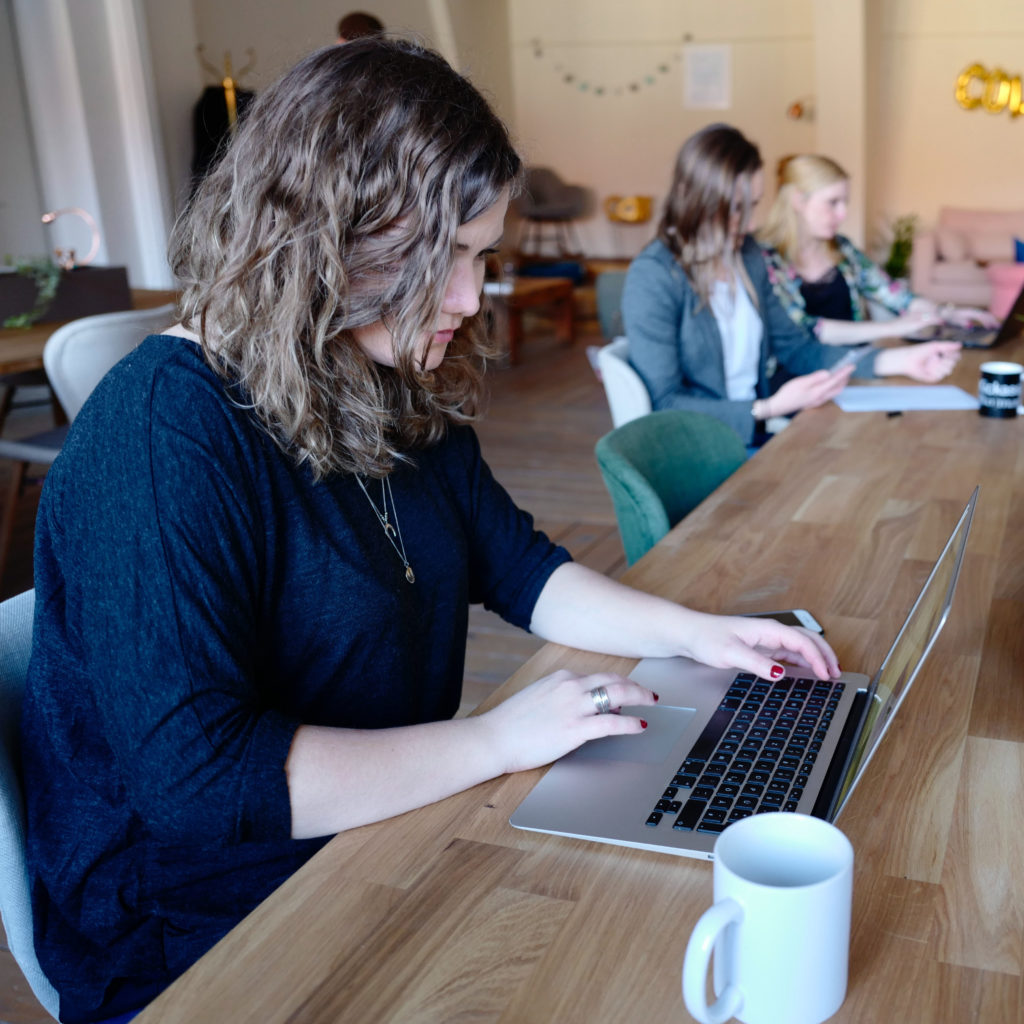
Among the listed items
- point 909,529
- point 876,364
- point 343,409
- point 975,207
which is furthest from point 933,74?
point 343,409

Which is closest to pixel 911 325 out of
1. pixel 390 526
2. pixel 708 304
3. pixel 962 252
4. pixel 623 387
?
pixel 708 304

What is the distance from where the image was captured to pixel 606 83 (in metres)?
8.97

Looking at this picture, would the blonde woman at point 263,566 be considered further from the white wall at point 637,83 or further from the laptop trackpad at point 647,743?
the white wall at point 637,83

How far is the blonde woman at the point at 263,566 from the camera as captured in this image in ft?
2.86

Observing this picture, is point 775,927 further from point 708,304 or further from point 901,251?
point 901,251

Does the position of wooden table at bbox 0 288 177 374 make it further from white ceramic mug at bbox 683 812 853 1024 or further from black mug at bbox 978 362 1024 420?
white ceramic mug at bbox 683 812 853 1024

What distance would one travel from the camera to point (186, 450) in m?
0.90

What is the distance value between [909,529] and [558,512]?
2377mm

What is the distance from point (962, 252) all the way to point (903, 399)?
5874 millimetres

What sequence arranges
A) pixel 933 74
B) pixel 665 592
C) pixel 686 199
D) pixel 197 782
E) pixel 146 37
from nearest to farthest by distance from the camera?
pixel 197 782
pixel 665 592
pixel 686 199
pixel 146 37
pixel 933 74

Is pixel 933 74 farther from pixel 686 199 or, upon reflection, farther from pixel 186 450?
pixel 186 450

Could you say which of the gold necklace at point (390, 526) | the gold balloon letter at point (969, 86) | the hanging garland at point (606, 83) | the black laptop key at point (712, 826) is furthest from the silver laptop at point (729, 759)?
the hanging garland at point (606, 83)

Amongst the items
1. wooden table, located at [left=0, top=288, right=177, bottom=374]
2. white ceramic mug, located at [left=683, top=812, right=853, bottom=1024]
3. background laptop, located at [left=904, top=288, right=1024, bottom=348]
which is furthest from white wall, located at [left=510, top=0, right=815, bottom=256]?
white ceramic mug, located at [left=683, top=812, right=853, bottom=1024]

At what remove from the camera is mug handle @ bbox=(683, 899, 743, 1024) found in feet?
1.91
